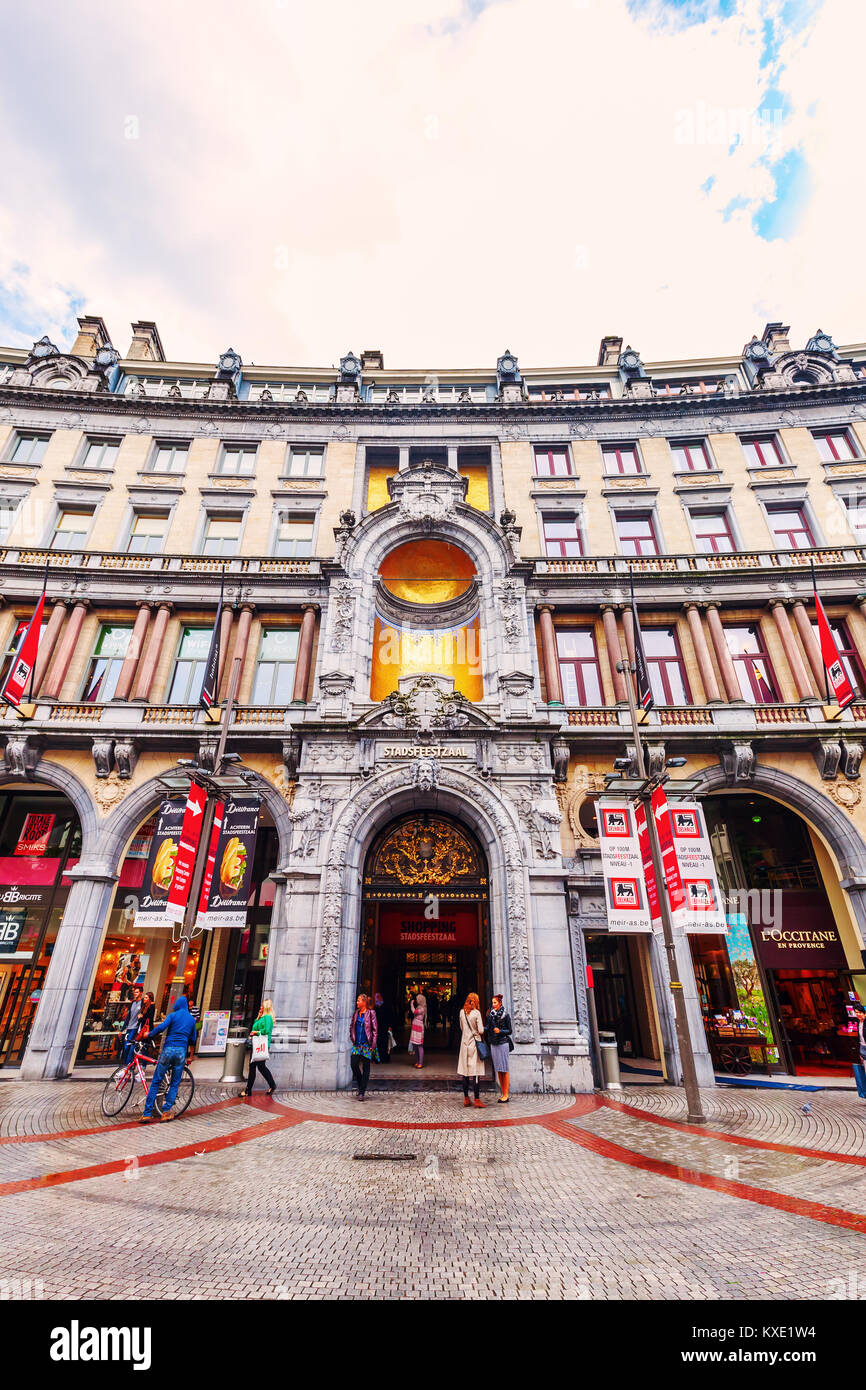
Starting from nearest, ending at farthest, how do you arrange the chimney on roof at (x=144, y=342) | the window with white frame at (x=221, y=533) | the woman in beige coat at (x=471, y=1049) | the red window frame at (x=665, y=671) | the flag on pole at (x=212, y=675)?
the woman in beige coat at (x=471, y=1049)
the flag on pole at (x=212, y=675)
the red window frame at (x=665, y=671)
the window with white frame at (x=221, y=533)
the chimney on roof at (x=144, y=342)

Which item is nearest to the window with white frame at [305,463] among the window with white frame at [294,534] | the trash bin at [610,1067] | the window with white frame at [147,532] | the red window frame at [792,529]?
the window with white frame at [294,534]

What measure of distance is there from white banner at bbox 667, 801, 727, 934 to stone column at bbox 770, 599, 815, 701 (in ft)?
20.8

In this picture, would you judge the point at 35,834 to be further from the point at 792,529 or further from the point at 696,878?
the point at 792,529

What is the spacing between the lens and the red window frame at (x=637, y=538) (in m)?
22.6

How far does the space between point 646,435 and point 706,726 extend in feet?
44.8

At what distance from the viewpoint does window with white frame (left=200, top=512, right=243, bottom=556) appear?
23.0 metres

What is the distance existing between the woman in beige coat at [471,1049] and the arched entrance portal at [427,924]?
354cm

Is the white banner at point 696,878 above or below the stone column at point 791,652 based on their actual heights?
below

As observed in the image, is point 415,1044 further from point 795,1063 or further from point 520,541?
point 520,541

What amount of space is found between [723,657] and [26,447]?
2950cm

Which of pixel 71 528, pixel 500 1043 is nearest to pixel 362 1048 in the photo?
pixel 500 1043

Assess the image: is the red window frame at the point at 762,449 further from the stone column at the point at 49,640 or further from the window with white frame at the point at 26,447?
the window with white frame at the point at 26,447

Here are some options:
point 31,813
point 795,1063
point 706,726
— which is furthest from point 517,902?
point 31,813

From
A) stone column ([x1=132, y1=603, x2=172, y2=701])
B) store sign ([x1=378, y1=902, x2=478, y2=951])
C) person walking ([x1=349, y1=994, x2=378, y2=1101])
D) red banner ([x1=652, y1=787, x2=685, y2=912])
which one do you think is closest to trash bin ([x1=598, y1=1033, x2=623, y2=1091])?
red banner ([x1=652, y1=787, x2=685, y2=912])
